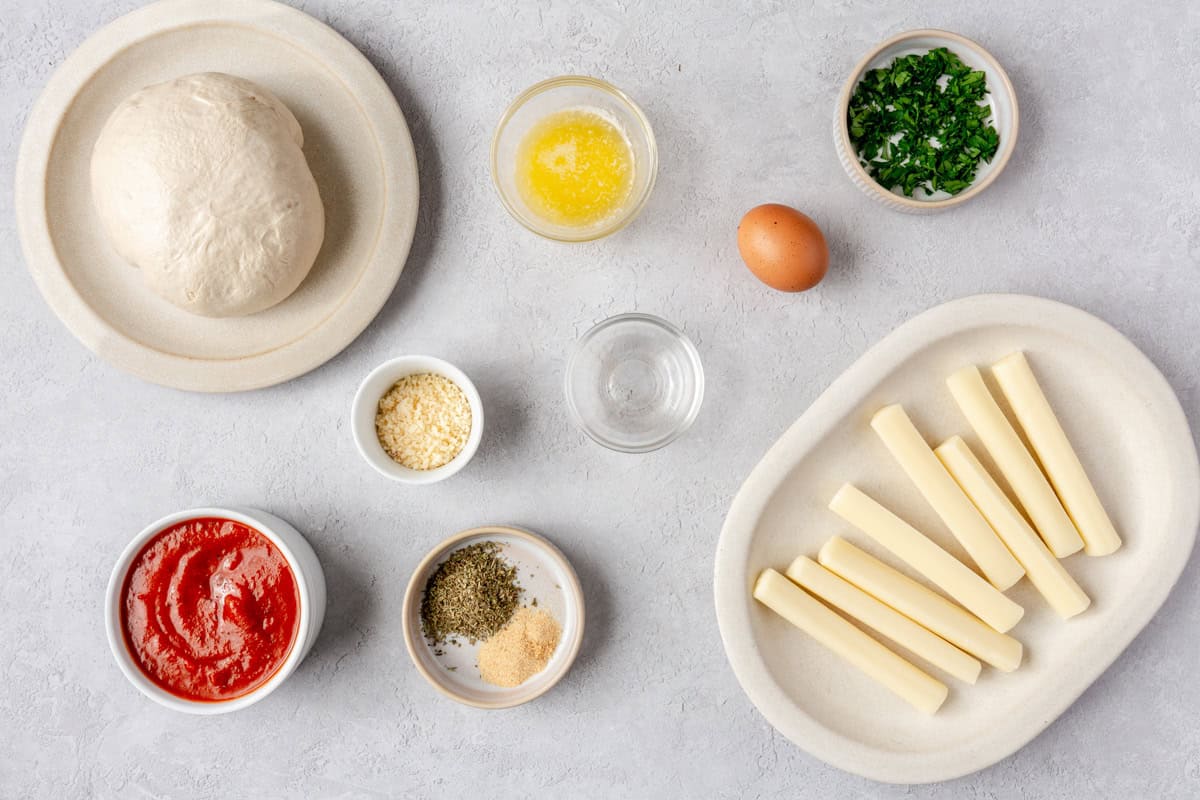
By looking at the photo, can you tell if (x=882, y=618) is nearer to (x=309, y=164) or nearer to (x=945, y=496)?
(x=945, y=496)

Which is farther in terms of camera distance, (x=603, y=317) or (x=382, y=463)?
(x=603, y=317)

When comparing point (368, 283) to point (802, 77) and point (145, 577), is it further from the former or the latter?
Result: point (802, 77)

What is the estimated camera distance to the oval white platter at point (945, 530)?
130cm

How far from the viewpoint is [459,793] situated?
1.40 m

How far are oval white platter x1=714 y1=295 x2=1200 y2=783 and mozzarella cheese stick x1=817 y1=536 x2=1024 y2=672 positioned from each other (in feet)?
0.18

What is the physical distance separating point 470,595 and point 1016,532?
90 centimetres

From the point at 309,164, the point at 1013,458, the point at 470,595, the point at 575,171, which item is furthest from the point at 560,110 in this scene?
the point at 1013,458

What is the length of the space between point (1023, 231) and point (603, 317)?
74cm

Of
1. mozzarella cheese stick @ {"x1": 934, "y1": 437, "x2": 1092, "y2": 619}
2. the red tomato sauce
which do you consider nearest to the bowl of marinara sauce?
the red tomato sauce

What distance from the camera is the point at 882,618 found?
52.1 inches

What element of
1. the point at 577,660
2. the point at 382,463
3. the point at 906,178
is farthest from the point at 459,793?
the point at 906,178

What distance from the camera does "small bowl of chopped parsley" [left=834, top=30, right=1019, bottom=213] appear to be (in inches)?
51.8

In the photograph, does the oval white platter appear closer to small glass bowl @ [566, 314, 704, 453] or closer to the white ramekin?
small glass bowl @ [566, 314, 704, 453]

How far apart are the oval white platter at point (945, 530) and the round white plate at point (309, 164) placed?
74cm
